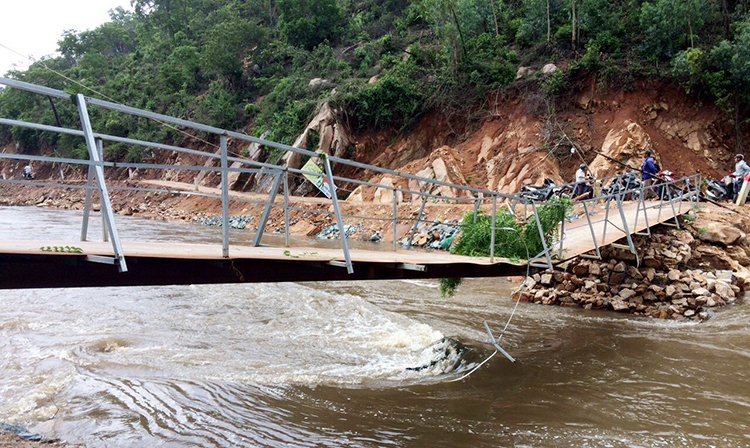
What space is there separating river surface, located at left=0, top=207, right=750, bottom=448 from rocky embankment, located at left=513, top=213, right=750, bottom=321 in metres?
0.49

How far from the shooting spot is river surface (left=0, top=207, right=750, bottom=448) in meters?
5.05

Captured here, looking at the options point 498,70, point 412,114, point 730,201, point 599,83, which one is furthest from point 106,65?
point 730,201

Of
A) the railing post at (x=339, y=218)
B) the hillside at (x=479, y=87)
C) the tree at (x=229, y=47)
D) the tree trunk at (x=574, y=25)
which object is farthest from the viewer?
the tree at (x=229, y=47)

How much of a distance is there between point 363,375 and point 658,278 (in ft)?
23.3

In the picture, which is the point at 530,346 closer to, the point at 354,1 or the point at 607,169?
the point at 607,169

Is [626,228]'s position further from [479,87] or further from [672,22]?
[479,87]

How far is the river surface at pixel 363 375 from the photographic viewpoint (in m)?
5.05

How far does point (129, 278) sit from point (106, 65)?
6507 centimetres

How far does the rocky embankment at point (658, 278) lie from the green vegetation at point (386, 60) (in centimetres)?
1250

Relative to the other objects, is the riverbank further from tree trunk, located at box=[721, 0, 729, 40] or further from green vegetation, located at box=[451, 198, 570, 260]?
tree trunk, located at box=[721, 0, 729, 40]

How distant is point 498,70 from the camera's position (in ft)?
86.0

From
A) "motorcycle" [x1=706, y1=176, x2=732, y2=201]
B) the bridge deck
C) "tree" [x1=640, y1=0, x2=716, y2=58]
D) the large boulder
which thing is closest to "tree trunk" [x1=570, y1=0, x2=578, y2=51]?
"tree" [x1=640, y1=0, x2=716, y2=58]

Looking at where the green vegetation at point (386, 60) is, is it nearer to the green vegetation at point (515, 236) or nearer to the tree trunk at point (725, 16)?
the tree trunk at point (725, 16)

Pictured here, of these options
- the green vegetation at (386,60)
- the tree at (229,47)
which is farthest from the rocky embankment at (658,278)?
the tree at (229,47)
